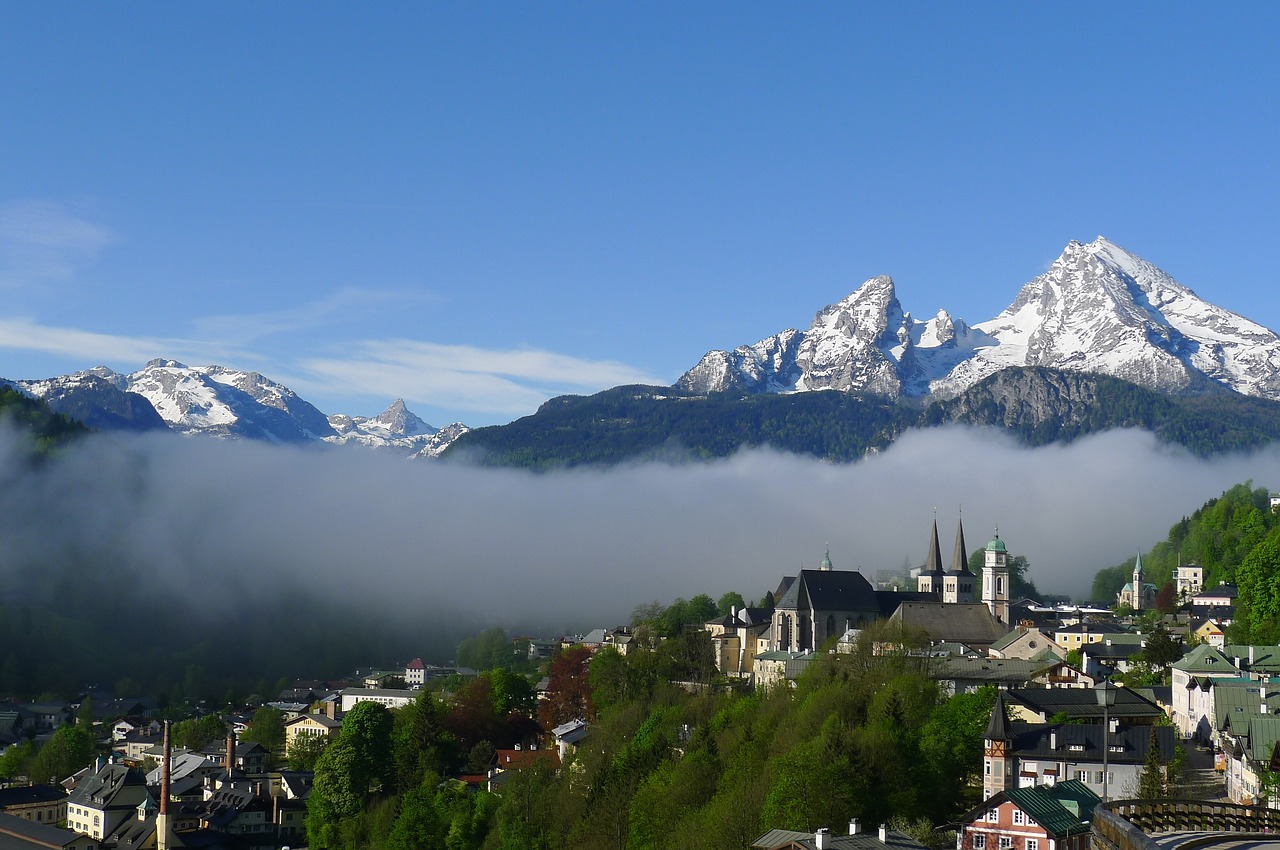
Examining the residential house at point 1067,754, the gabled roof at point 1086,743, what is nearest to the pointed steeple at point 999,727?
the residential house at point 1067,754

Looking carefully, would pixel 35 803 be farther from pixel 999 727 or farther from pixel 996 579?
pixel 996 579

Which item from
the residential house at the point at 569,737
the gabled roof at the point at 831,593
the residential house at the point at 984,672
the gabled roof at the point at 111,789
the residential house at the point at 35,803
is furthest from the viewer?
the gabled roof at the point at 831,593

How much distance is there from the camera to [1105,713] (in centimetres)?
7031

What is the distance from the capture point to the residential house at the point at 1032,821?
5828 centimetres

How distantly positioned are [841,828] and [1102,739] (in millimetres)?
12259

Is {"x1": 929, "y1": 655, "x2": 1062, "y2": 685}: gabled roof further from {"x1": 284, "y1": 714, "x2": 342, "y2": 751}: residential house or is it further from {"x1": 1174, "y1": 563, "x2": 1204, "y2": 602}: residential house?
{"x1": 1174, "y1": 563, "x2": 1204, "y2": 602}: residential house

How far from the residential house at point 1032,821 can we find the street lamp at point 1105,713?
1361mm

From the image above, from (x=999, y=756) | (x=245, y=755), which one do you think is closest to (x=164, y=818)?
(x=245, y=755)

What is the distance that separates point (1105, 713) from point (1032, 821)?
13135 millimetres

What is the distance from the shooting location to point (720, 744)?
283 feet

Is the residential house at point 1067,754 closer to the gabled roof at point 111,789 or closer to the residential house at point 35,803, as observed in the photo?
the gabled roof at point 111,789

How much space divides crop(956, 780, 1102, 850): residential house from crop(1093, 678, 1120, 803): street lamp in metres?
1.36

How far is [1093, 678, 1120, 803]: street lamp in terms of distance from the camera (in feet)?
217

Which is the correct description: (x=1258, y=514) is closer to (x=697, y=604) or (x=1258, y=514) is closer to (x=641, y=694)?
(x=697, y=604)
